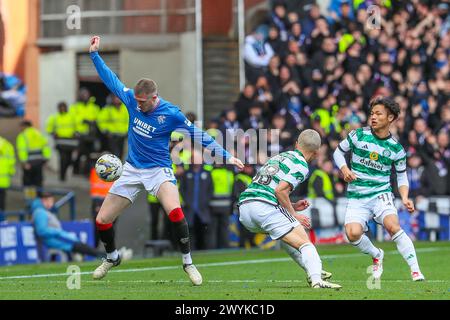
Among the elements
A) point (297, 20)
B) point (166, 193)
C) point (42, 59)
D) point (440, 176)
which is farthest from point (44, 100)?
point (166, 193)

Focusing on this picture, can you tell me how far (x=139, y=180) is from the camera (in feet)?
47.6

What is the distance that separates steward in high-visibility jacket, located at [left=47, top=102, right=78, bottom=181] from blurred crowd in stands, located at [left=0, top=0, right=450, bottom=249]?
0.02m

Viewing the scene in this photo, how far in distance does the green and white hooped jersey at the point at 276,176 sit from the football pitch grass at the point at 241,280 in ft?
3.10

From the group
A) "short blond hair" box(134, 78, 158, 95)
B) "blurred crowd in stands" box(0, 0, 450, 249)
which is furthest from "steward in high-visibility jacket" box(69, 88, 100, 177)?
"short blond hair" box(134, 78, 158, 95)

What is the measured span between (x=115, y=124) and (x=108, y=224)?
14.9 meters

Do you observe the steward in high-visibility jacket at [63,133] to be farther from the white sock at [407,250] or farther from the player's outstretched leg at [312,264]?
the player's outstretched leg at [312,264]

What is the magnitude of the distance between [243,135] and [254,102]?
143 centimetres

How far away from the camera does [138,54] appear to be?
32656 mm

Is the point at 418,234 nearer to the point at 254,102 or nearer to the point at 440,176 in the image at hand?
the point at 440,176

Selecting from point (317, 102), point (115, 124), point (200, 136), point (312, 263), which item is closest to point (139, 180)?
point (200, 136)

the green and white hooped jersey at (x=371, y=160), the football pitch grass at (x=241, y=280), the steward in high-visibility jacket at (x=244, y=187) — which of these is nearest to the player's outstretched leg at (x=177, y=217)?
the football pitch grass at (x=241, y=280)

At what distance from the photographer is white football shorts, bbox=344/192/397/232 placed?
14.8 m

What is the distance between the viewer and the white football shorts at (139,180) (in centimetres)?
1446

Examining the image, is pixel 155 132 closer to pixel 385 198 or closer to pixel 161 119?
pixel 161 119
